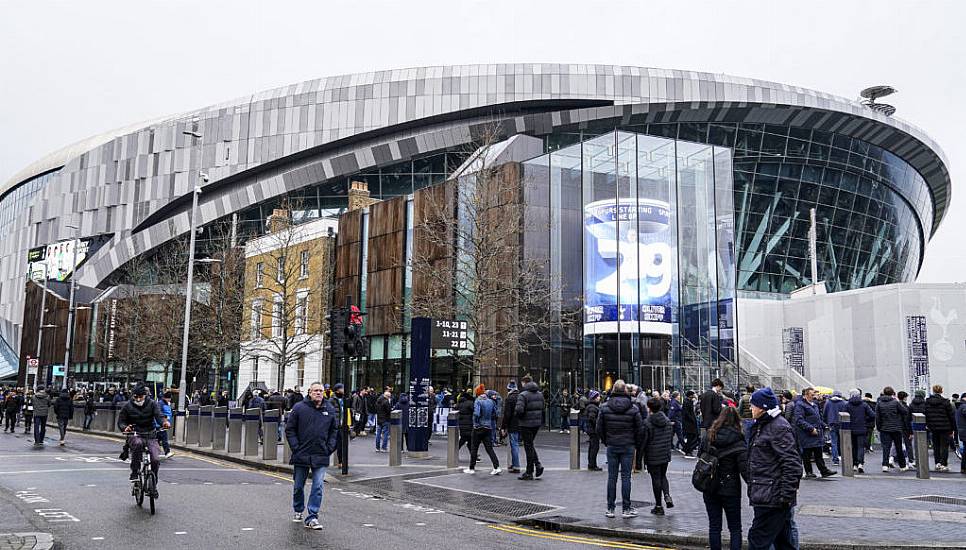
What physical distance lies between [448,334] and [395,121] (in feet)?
126

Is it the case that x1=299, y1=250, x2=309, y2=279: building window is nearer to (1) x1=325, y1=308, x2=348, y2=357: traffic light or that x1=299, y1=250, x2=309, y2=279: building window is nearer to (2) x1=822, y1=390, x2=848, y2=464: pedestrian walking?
(1) x1=325, y1=308, x2=348, y2=357: traffic light

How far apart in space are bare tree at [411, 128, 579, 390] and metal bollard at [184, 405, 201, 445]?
354 inches

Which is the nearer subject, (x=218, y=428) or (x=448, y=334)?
(x=218, y=428)

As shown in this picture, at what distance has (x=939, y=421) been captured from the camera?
17.9 metres

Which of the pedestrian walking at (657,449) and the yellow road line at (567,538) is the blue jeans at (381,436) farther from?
the yellow road line at (567,538)

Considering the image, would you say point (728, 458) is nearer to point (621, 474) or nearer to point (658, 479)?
point (621, 474)

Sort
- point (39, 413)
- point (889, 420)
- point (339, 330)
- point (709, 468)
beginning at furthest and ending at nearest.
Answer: point (39, 413), point (889, 420), point (339, 330), point (709, 468)

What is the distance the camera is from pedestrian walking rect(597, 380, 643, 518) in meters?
11.3

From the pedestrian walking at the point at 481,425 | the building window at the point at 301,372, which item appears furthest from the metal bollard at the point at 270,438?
the building window at the point at 301,372

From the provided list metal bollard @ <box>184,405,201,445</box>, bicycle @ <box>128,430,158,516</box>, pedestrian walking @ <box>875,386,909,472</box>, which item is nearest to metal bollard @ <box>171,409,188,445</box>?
metal bollard @ <box>184,405,201,445</box>

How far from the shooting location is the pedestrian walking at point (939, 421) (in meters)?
17.8

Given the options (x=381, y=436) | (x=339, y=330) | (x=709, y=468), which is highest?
(x=339, y=330)

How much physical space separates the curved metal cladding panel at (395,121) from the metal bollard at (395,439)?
41727 mm

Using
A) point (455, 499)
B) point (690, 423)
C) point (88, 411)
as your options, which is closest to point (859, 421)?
point (690, 423)
